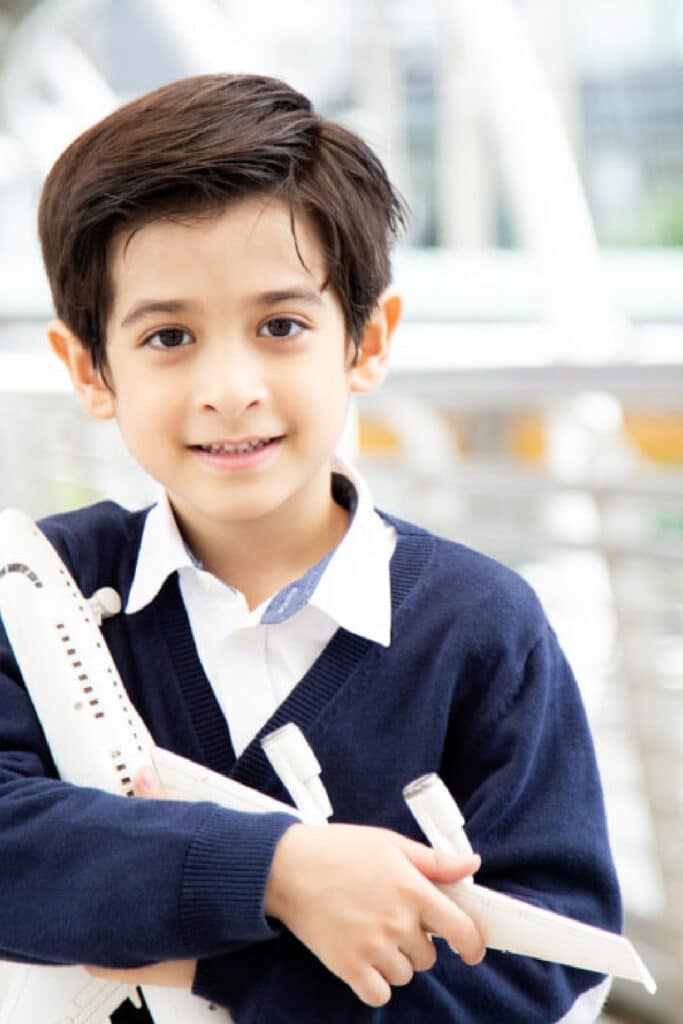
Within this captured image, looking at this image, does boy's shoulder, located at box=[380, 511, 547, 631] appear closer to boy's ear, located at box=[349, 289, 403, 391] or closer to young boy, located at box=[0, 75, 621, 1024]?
young boy, located at box=[0, 75, 621, 1024]

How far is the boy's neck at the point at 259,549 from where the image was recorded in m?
1.00

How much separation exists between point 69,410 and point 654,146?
2.09m

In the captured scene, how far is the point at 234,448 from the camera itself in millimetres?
919

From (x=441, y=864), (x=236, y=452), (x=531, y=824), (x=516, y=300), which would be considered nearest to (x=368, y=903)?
(x=441, y=864)

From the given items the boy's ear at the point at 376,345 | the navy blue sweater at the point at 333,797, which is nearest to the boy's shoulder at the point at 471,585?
the navy blue sweater at the point at 333,797

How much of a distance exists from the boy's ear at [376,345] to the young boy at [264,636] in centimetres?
1

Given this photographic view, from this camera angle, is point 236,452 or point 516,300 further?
point 516,300

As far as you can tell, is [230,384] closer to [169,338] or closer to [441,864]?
[169,338]

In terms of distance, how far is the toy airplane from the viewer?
0.87 m

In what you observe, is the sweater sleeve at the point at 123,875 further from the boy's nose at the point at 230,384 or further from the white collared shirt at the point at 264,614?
the boy's nose at the point at 230,384

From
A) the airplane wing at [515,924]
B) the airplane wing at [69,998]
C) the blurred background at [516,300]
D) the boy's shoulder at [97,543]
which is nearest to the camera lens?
the airplane wing at [515,924]

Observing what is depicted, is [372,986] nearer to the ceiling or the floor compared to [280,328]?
nearer to the floor

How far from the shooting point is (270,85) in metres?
0.98

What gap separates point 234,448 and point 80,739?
192mm
